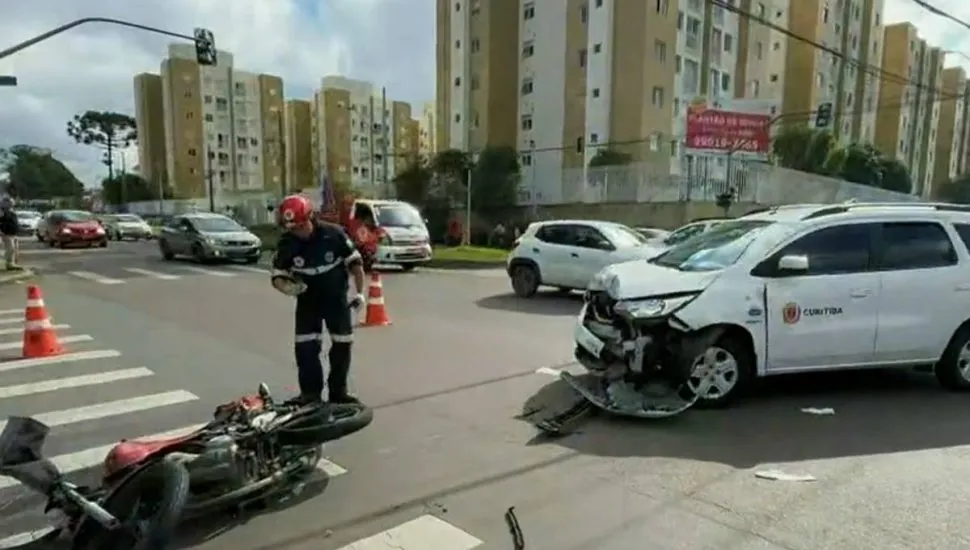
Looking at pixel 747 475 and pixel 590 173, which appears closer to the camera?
pixel 747 475

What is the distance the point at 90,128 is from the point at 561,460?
89.7m

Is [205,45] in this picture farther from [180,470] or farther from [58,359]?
[180,470]

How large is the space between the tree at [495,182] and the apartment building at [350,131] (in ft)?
163

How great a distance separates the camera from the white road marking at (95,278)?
14.9 m

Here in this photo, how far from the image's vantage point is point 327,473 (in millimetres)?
4145

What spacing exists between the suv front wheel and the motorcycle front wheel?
6545 mm

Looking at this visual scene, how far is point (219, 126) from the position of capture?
85625mm

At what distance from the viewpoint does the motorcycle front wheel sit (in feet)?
9.34

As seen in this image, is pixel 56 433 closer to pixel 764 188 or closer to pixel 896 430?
pixel 896 430

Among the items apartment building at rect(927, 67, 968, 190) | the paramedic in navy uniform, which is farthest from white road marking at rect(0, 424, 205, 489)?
apartment building at rect(927, 67, 968, 190)

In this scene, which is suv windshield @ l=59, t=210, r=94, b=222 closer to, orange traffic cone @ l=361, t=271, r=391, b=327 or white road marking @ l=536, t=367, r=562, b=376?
orange traffic cone @ l=361, t=271, r=391, b=327

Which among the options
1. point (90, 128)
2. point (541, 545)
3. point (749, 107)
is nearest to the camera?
point (541, 545)

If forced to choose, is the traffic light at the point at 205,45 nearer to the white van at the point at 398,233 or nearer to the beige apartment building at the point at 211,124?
the white van at the point at 398,233

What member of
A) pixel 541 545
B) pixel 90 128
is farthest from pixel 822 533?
pixel 90 128
